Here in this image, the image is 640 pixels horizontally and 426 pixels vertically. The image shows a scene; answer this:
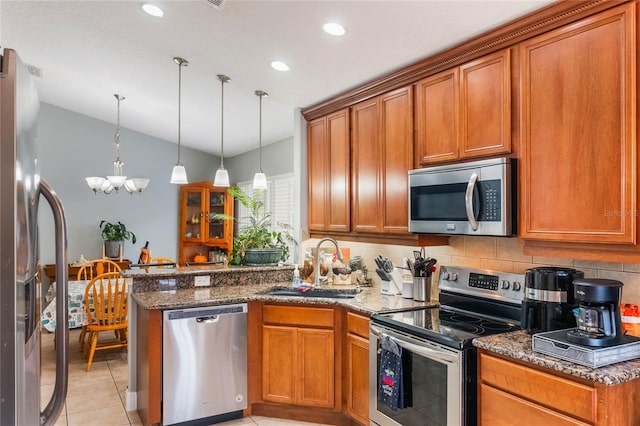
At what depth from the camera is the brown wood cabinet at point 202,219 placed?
7266mm

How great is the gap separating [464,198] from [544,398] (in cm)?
115

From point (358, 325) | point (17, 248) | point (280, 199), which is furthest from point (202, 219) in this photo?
point (17, 248)

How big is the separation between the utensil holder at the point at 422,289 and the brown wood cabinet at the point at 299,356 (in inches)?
24.0

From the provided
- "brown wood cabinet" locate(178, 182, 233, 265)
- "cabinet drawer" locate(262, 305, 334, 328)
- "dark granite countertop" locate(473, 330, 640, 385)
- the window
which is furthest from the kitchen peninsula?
"brown wood cabinet" locate(178, 182, 233, 265)

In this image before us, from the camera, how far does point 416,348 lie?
2.35m

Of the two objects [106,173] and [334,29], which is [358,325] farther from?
[106,173]

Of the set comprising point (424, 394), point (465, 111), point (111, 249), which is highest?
point (465, 111)

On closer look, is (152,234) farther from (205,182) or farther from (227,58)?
(227,58)

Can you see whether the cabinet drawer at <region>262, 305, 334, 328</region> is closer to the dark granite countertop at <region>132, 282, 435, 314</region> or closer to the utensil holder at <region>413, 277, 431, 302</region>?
the dark granite countertop at <region>132, 282, 435, 314</region>

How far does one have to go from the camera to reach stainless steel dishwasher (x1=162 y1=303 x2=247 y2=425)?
299 centimetres

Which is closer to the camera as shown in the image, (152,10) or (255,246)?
(152,10)

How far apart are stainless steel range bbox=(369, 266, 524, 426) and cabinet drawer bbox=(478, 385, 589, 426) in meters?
0.08

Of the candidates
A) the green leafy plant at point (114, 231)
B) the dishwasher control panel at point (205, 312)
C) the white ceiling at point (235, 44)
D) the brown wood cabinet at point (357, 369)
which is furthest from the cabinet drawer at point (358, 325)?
the green leafy plant at point (114, 231)

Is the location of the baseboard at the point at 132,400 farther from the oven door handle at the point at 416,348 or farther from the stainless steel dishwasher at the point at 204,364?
the oven door handle at the point at 416,348
